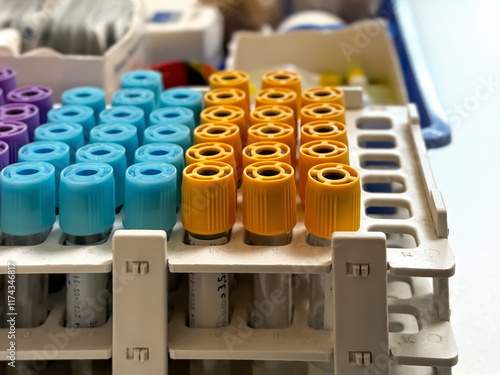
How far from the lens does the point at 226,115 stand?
70cm

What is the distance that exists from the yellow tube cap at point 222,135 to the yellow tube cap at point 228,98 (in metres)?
0.06

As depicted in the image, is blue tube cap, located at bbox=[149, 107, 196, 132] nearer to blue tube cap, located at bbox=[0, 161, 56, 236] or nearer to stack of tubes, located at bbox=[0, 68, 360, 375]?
stack of tubes, located at bbox=[0, 68, 360, 375]

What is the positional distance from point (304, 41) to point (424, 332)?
0.77 m

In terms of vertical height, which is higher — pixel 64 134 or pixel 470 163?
pixel 64 134

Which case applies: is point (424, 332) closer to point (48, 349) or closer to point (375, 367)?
point (375, 367)

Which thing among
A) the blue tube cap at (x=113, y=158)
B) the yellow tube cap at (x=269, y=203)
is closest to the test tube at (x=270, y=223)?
the yellow tube cap at (x=269, y=203)

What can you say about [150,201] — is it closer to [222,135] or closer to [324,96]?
[222,135]

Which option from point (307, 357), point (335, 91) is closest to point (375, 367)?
point (307, 357)

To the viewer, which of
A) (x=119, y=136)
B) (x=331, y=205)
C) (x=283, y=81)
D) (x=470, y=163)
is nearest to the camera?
(x=331, y=205)

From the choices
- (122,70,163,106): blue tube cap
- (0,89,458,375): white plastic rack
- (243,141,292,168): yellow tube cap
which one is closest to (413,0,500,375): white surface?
(0,89,458,375): white plastic rack

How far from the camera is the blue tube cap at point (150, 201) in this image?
558mm

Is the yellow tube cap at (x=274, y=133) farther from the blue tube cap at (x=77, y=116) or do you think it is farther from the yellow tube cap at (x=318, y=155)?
the blue tube cap at (x=77, y=116)

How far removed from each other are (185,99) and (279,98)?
0.29 feet

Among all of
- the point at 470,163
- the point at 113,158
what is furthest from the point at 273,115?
the point at 470,163
